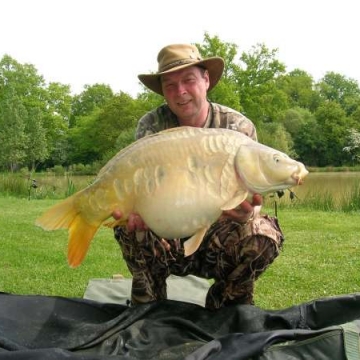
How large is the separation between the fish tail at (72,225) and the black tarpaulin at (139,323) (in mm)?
196

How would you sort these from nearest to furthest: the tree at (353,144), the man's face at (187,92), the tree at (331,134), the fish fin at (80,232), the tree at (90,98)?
the fish fin at (80,232) → the man's face at (187,92) → the tree at (353,144) → the tree at (331,134) → the tree at (90,98)

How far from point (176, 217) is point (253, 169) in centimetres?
22

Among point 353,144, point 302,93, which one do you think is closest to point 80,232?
point 353,144

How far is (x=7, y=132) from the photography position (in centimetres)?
1878

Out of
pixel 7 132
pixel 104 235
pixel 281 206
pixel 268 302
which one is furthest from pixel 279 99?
pixel 268 302

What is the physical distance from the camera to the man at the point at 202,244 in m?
1.65

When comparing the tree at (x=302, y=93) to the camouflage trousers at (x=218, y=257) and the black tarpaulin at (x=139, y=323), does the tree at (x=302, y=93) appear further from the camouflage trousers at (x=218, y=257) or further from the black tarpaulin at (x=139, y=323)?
the black tarpaulin at (x=139, y=323)

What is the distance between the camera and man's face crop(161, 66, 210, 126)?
5.74 feet

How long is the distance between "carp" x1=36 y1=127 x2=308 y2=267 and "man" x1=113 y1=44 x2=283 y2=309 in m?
0.19

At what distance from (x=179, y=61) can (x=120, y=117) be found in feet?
75.5

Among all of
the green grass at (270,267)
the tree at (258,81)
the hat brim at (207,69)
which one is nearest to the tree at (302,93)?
the tree at (258,81)

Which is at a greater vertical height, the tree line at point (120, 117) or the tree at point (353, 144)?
the tree line at point (120, 117)

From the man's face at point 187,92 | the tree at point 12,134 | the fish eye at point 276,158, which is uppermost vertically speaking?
the tree at point 12,134

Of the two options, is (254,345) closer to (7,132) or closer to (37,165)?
(7,132)
